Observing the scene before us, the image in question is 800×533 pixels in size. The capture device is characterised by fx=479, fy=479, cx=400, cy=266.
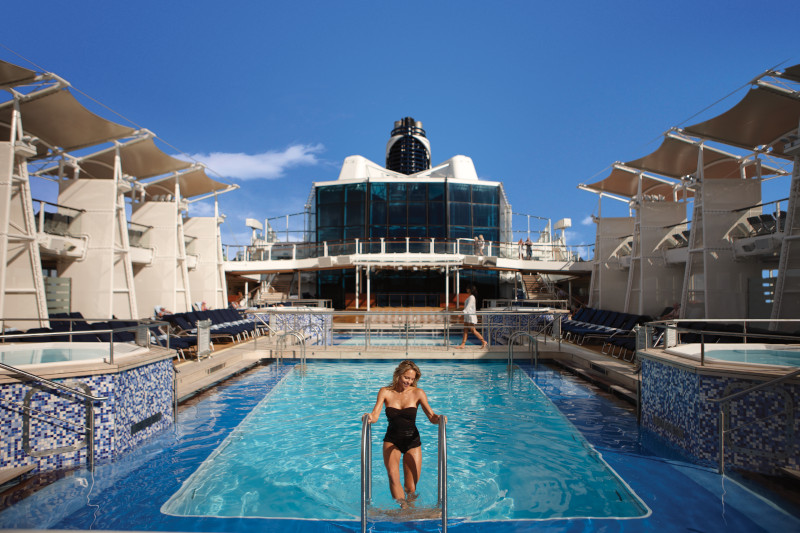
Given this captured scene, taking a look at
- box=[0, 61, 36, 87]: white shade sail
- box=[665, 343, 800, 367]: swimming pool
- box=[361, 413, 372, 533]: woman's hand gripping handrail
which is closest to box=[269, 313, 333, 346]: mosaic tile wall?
box=[0, 61, 36, 87]: white shade sail

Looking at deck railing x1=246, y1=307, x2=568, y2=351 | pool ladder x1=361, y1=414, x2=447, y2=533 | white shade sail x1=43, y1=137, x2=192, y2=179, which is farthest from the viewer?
white shade sail x1=43, y1=137, x2=192, y2=179

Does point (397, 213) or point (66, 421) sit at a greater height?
point (397, 213)

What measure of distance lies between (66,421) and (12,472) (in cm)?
60

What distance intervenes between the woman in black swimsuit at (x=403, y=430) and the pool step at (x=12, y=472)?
132 inches

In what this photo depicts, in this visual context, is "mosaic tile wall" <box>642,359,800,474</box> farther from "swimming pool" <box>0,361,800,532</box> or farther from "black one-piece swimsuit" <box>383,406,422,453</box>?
"black one-piece swimsuit" <box>383,406,422,453</box>

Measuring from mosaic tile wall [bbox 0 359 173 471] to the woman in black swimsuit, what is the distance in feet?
10.2

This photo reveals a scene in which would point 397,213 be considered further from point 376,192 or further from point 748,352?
point 748,352

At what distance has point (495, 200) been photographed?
93.0 feet

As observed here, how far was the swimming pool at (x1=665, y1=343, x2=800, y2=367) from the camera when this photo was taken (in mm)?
6246

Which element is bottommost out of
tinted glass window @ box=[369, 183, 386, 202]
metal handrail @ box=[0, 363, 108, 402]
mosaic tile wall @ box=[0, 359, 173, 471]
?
mosaic tile wall @ box=[0, 359, 173, 471]

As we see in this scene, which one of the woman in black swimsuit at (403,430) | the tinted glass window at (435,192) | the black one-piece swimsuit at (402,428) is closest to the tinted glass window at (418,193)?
the tinted glass window at (435,192)

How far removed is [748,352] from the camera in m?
6.92

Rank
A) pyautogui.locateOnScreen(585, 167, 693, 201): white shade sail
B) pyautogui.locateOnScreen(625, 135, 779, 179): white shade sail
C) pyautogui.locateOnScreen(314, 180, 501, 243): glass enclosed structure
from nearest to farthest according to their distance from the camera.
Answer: pyautogui.locateOnScreen(625, 135, 779, 179): white shade sail
pyautogui.locateOnScreen(585, 167, 693, 201): white shade sail
pyautogui.locateOnScreen(314, 180, 501, 243): glass enclosed structure

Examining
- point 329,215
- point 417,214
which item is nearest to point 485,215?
point 417,214
